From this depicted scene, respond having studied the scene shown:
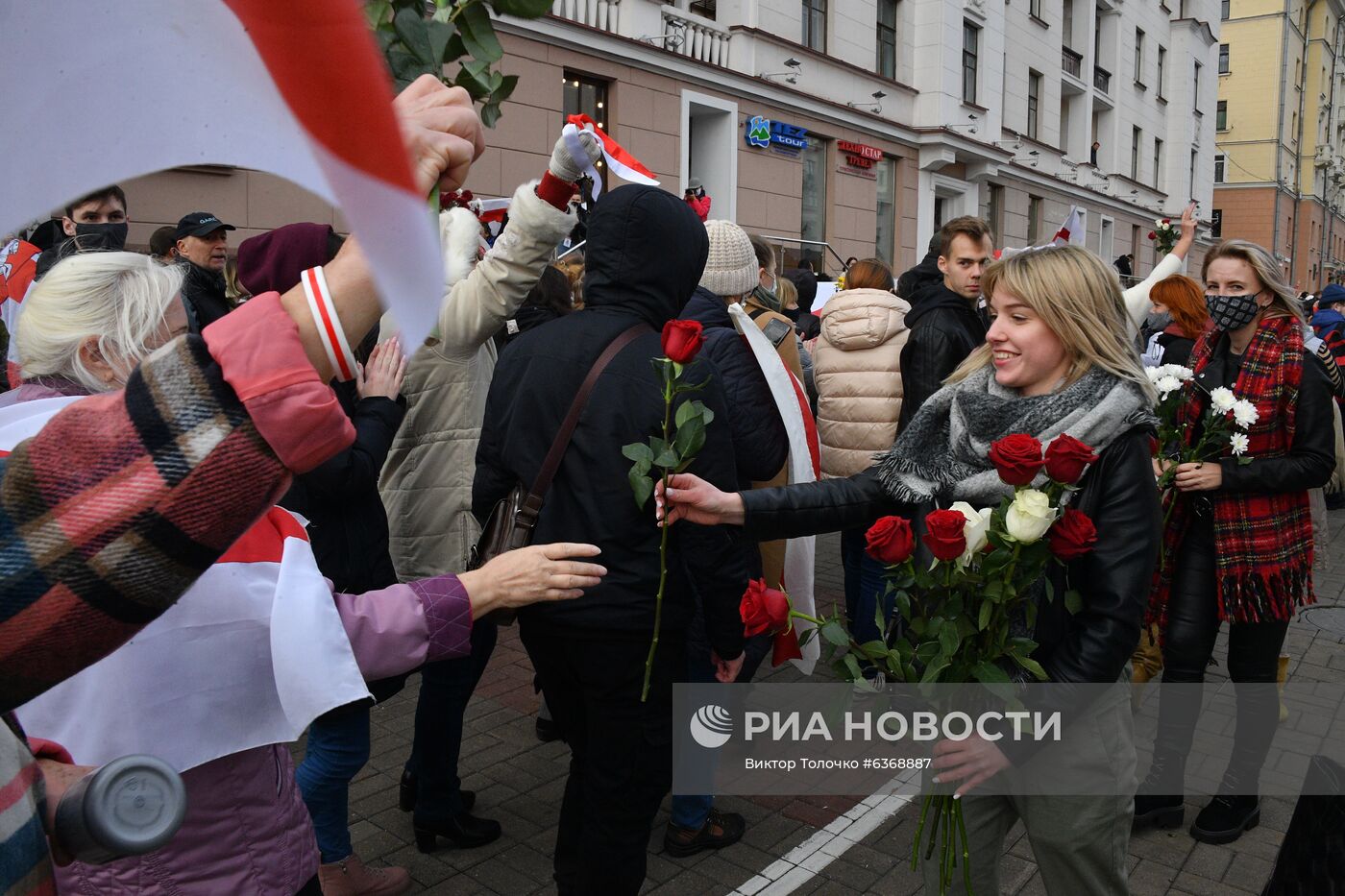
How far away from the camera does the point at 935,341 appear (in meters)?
4.30

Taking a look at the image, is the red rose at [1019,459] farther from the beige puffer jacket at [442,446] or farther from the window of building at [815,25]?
the window of building at [815,25]

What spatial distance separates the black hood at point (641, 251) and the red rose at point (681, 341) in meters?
0.47

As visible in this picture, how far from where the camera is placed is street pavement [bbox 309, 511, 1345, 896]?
3.31 m

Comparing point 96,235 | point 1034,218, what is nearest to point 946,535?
point 96,235

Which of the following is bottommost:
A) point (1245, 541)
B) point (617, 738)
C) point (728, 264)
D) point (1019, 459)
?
point (617, 738)

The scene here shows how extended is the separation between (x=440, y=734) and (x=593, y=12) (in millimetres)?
12464

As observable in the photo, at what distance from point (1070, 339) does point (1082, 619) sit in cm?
65

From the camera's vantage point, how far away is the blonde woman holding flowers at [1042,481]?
2.19 metres

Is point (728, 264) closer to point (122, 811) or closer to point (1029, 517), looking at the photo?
point (1029, 517)

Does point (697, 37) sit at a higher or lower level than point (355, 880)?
higher

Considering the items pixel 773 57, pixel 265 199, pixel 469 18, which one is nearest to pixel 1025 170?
pixel 773 57

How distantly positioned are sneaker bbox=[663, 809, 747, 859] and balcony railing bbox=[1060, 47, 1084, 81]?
27765 millimetres

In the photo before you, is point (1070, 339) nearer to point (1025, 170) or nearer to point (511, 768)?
point (511, 768)

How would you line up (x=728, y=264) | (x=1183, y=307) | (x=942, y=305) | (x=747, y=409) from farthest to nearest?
(x=1183, y=307), (x=942, y=305), (x=728, y=264), (x=747, y=409)
